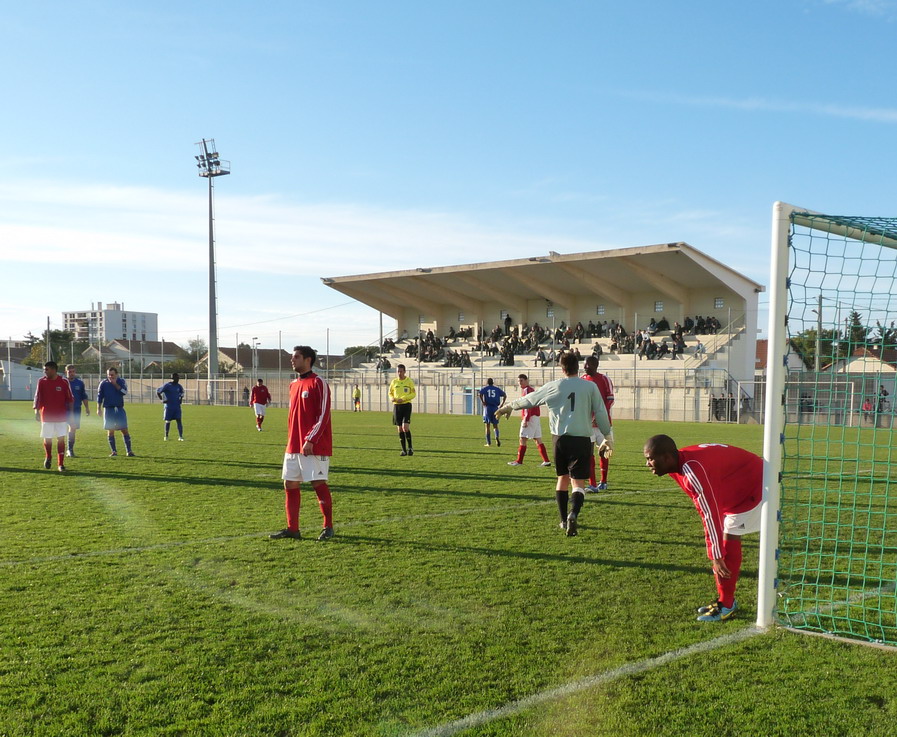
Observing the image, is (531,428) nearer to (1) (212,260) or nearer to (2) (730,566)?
(2) (730,566)

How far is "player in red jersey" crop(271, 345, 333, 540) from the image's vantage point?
24.6ft

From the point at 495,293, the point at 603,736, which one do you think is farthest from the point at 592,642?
the point at 495,293

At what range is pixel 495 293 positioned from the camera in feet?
163

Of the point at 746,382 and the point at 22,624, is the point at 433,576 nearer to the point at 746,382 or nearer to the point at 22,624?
the point at 22,624

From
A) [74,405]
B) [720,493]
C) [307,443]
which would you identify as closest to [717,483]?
[720,493]

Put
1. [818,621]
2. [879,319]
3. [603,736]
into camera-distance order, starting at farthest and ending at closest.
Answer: [879,319]
[818,621]
[603,736]

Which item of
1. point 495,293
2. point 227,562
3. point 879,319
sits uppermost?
point 495,293

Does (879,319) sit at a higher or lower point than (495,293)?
lower

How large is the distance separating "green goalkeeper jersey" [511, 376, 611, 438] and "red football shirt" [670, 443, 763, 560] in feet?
9.26

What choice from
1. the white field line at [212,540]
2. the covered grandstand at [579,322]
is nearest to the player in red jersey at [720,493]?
the white field line at [212,540]

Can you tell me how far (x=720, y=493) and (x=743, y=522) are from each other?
239mm

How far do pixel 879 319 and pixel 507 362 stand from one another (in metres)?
38.7

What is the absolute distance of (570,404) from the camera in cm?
796

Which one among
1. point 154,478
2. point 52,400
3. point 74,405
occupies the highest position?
point 52,400
